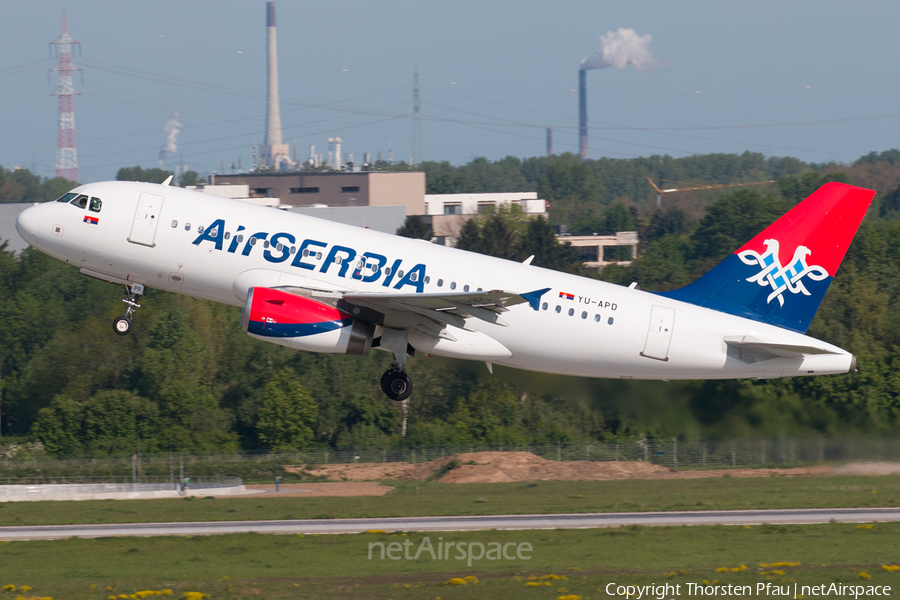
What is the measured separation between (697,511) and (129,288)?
831 inches

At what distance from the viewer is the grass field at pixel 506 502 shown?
125ft

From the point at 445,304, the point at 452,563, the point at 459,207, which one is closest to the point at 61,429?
the point at 445,304

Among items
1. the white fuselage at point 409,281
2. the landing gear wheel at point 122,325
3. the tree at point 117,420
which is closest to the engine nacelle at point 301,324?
the white fuselage at point 409,281

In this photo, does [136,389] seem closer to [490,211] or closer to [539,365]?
[539,365]

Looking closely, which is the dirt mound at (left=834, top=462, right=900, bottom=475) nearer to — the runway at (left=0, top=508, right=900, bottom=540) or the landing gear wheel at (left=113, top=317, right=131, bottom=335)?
the runway at (left=0, top=508, right=900, bottom=540)

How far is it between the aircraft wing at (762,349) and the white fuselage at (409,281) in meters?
0.16

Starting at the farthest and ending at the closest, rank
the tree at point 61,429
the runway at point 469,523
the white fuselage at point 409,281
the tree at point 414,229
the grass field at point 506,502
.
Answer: the tree at point 414,229 → the tree at point 61,429 → the grass field at point 506,502 → the runway at point 469,523 → the white fuselage at point 409,281

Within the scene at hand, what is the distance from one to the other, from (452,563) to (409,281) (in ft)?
27.2

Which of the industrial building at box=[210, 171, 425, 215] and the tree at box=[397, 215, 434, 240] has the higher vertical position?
the industrial building at box=[210, 171, 425, 215]

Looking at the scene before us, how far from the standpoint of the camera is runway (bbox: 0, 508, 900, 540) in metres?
33.7

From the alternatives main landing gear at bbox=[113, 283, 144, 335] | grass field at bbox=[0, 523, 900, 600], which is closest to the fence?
grass field at bbox=[0, 523, 900, 600]

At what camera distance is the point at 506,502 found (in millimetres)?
41562

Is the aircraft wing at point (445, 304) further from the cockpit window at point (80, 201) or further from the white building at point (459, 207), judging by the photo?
the white building at point (459, 207)

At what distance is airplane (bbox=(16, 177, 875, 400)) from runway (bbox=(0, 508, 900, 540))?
5.28 meters
